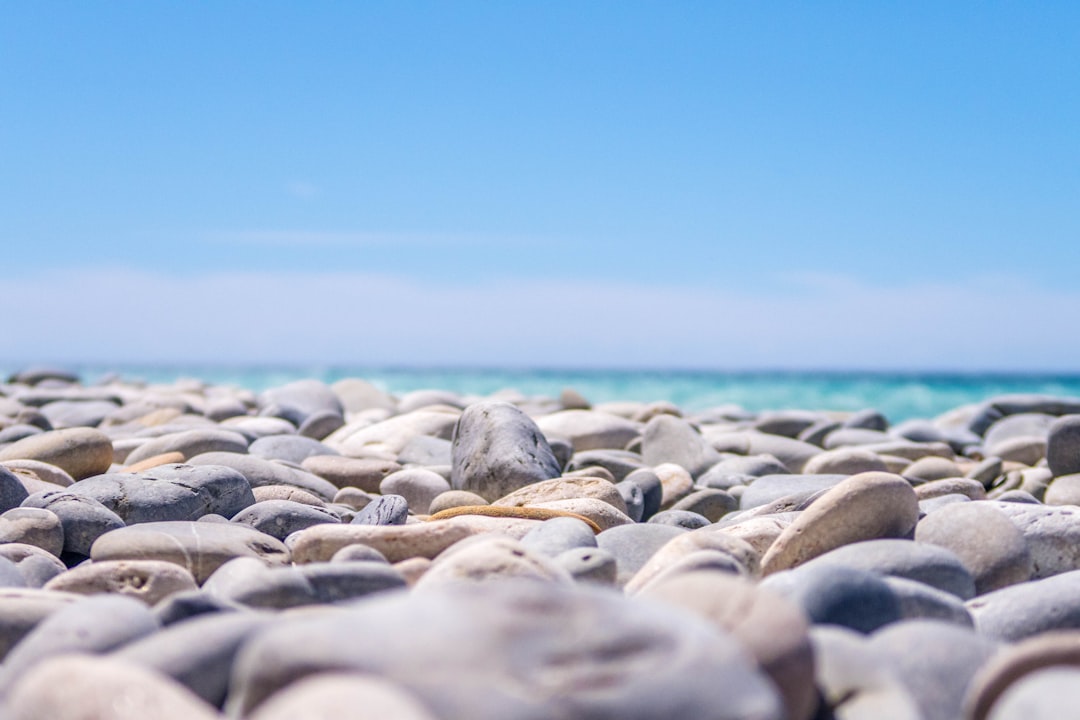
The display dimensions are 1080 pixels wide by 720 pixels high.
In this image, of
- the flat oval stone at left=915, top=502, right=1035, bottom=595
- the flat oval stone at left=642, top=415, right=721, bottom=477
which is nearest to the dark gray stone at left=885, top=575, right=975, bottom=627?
the flat oval stone at left=915, top=502, right=1035, bottom=595

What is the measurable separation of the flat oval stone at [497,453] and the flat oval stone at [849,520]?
1782 millimetres

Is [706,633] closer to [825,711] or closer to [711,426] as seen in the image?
[825,711]

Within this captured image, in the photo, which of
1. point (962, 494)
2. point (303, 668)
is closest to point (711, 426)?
point (962, 494)

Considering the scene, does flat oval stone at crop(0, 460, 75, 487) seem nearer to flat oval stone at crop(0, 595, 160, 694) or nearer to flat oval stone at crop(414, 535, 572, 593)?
flat oval stone at crop(0, 595, 160, 694)

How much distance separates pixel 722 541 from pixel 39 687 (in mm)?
1950

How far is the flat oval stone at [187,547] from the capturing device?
3.04m

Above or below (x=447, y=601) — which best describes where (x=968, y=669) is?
below

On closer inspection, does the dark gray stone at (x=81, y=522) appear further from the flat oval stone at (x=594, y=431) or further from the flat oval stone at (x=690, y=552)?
the flat oval stone at (x=594, y=431)

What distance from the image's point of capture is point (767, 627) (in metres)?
1.72

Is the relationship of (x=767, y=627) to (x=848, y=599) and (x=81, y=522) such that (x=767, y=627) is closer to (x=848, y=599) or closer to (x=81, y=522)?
(x=848, y=599)

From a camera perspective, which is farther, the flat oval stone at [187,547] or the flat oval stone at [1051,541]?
the flat oval stone at [1051,541]

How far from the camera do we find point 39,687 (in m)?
1.56

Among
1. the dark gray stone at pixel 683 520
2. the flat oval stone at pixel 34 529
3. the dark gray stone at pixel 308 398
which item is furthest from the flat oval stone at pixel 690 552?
the dark gray stone at pixel 308 398

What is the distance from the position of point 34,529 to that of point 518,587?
236 centimetres
